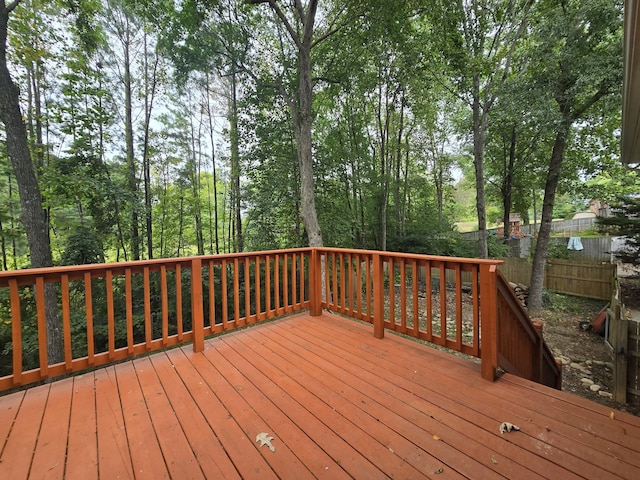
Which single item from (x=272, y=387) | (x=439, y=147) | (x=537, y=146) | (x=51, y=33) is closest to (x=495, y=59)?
(x=537, y=146)

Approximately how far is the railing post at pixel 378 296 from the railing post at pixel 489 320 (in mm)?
889

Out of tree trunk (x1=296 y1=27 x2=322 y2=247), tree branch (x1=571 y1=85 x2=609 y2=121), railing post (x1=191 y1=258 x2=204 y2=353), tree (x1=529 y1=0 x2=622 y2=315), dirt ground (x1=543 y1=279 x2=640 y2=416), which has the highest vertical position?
tree (x1=529 y1=0 x2=622 y2=315)

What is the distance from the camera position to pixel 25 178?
169 inches

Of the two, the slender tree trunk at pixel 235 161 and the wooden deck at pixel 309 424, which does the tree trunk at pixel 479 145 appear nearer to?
the wooden deck at pixel 309 424

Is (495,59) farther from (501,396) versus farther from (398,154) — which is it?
(501,396)

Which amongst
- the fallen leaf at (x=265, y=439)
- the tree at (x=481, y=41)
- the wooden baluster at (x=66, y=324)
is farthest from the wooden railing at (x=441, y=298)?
the tree at (x=481, y=41)

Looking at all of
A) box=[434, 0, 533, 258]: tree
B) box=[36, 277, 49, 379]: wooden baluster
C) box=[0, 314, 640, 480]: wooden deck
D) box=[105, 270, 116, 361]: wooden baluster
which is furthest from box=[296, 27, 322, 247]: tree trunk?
box=[36, 277, 49, 379]: wooden baluster

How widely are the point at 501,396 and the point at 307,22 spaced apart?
612cm

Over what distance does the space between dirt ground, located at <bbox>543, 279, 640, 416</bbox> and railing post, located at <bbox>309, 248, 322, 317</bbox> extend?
3988 millimetres

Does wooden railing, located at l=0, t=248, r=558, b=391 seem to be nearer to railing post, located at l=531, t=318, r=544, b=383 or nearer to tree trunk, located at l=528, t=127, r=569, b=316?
railing post, located at l=531, t=318, r=544, b=383

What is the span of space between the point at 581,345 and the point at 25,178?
10.5 metres

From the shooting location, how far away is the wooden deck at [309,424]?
1.27 m

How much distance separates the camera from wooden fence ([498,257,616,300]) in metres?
7.68

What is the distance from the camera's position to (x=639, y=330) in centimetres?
331
